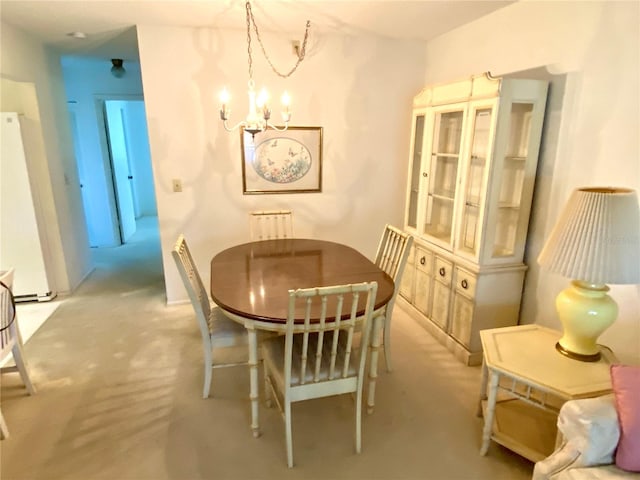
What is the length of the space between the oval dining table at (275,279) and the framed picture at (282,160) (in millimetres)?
722

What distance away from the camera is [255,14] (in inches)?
106

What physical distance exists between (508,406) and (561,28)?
214 centimetres

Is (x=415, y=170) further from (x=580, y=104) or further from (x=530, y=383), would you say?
(x=530, y=383)

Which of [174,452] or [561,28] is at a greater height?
[561,28]

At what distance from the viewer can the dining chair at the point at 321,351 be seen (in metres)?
1.60

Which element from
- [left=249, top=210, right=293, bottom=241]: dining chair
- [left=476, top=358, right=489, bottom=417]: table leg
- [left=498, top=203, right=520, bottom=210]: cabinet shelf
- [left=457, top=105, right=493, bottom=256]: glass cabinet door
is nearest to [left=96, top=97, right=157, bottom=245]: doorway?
[left=249, top=210, right=293, bottom=241]: dining chair

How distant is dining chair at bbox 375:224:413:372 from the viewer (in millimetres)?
2336

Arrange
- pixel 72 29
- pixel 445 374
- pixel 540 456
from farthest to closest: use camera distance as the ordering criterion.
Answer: pixel 72 29, pixel 445 374, pixel 540 456

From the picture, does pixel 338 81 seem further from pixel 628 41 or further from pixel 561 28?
pixel 628 41

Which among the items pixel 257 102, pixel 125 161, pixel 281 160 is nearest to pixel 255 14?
pixel 257 102

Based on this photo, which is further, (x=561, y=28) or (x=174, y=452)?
(x=561, y=28)

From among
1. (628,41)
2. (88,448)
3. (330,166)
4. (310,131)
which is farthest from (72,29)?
(628,41)

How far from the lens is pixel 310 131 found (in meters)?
3.40

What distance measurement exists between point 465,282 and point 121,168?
5.85 m
